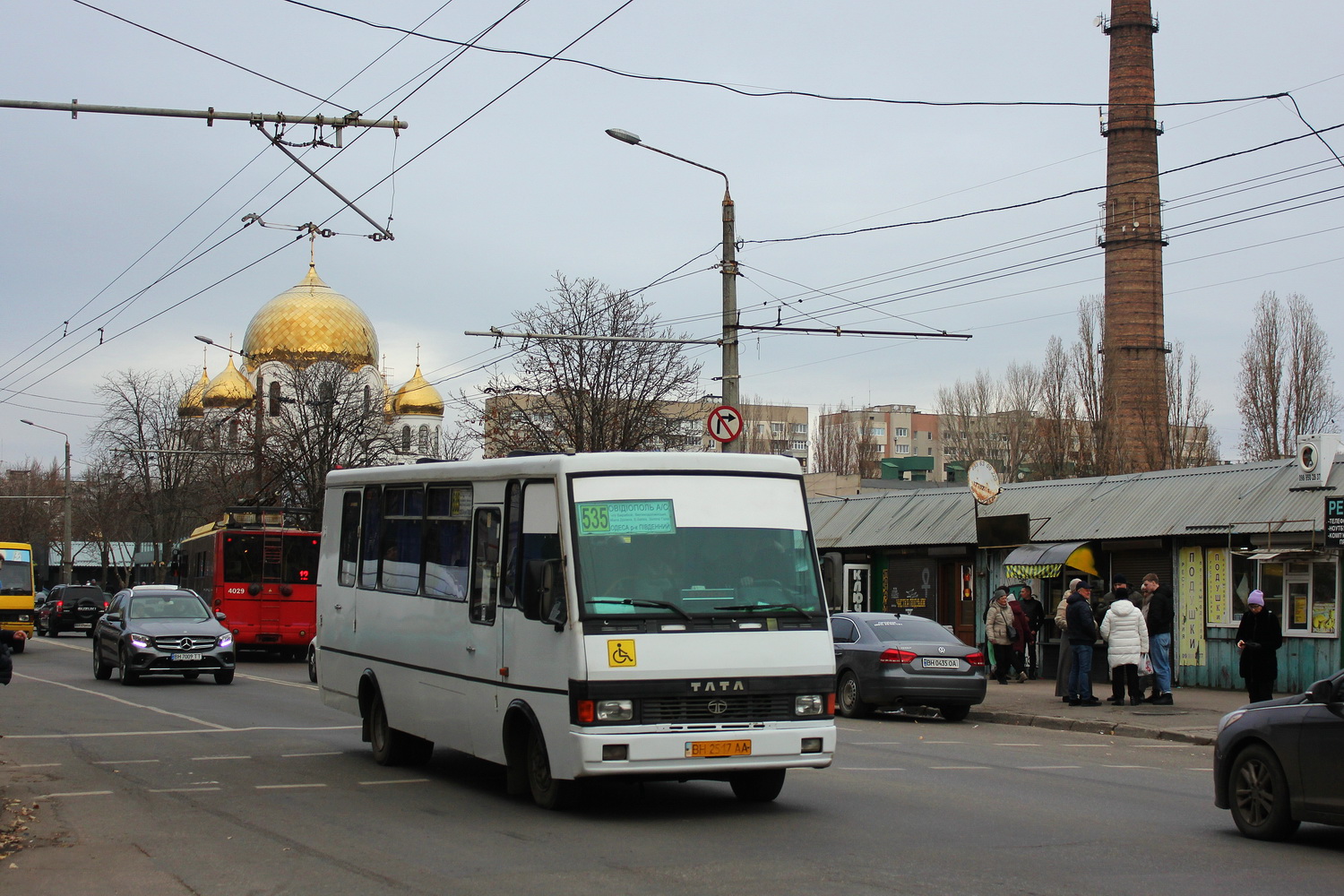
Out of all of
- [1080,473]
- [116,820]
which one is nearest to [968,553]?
[116,820]

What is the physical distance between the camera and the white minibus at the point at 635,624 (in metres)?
9.51

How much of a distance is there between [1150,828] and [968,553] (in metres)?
20.1

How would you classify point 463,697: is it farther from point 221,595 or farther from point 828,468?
point 828,468

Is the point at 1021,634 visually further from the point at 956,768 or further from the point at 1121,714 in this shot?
the point at 956,768

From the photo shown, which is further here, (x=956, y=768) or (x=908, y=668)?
(x=908, y=668)

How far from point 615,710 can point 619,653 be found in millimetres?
362

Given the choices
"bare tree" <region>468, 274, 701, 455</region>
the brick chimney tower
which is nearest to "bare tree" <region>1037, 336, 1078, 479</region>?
the brick chimney tower

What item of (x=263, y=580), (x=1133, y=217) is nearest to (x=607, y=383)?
(x=263, y=580)

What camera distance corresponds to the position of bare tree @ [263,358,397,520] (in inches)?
1949

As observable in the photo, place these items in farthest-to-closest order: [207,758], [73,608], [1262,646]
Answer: [73,608], [1262,646], [207,758]

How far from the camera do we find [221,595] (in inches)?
1296

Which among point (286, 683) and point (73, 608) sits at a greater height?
point (73, 608)

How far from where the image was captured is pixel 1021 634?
25422 millimetres

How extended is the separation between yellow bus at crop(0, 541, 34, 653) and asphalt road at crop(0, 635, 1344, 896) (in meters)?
24.7
